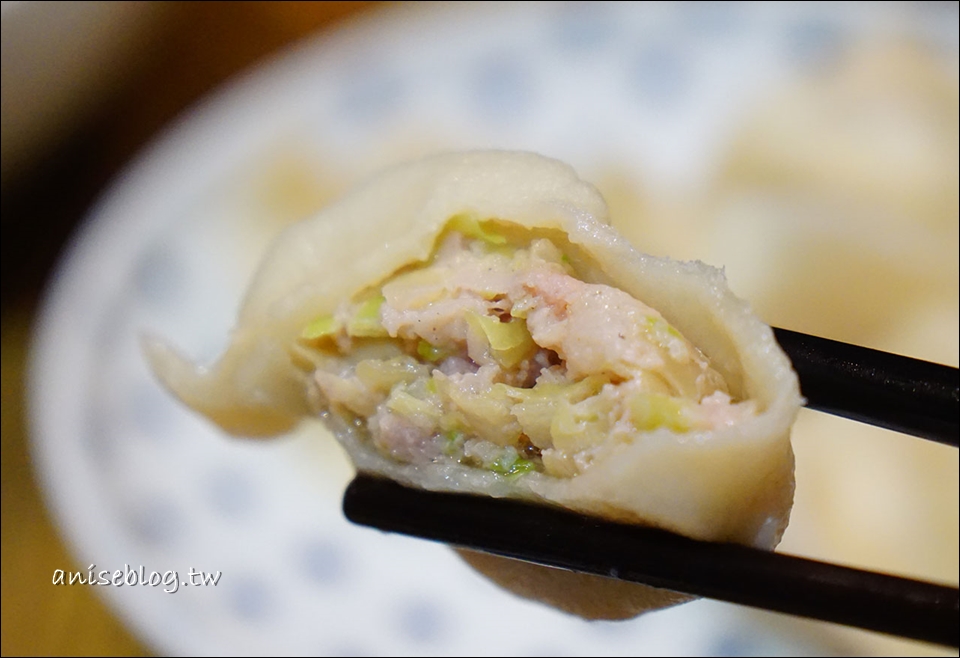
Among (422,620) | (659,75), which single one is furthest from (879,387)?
(659,75)

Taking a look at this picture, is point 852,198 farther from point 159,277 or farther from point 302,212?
point 159,277

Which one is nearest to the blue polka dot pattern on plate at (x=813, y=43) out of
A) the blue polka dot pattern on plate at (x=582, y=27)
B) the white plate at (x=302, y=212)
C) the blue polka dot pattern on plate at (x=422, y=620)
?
the white plate at (x=302, y=212)

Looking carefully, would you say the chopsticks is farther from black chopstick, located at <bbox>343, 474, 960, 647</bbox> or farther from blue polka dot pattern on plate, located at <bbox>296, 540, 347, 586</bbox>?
blue polka dot pattern on plate, located at <bbox>296, 540, 347, 586</bbox>

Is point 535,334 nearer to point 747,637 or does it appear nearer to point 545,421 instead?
point 545,421

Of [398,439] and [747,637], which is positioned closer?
[398,439]

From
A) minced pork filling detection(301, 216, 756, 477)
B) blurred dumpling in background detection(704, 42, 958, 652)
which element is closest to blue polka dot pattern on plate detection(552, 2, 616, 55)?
blurred dumpling in background detection(704, 42, 958, 652)

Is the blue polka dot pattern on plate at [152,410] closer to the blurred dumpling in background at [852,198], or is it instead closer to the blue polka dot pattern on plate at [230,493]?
the blue polka dot pattern on plate at [230,493]

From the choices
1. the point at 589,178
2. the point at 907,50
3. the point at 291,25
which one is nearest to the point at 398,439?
the point at 589,178
